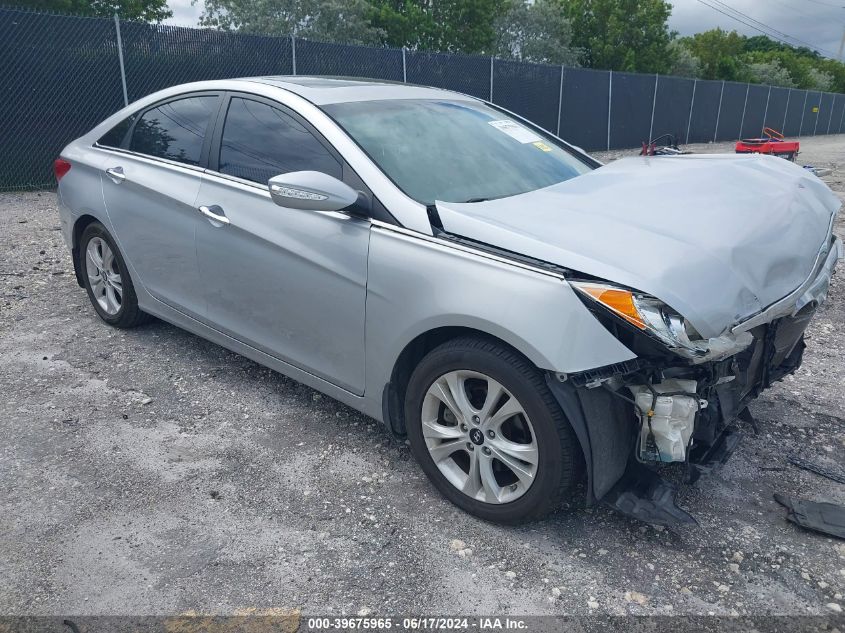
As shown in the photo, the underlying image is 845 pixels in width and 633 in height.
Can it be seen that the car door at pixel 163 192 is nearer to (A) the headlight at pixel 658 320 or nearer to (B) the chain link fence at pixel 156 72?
(A) the headlight at pixel 658 320

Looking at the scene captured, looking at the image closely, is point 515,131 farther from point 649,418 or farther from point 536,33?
point 536,33

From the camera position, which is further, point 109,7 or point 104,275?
point 109,7

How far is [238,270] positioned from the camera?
3475 mm

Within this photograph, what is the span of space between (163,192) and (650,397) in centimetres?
283

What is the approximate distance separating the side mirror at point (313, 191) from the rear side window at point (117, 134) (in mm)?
2011

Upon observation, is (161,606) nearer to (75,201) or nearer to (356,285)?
(356,285)

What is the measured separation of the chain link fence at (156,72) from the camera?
990 centimetres

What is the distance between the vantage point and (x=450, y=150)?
3340 millimetres

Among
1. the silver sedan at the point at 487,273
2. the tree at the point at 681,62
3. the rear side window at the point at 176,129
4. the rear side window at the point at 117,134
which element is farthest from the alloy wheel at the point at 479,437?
the tree at the point at 681,62

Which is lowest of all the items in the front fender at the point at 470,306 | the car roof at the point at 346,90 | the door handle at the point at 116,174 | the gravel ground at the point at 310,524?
the gravel ground at the point at 310,524

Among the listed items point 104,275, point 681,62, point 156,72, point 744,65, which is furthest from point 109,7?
point 744,65

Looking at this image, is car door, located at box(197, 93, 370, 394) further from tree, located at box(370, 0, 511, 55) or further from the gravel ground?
→ tree, located at box(370, 0, 511, 55)

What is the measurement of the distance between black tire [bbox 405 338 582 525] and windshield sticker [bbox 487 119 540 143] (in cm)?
157

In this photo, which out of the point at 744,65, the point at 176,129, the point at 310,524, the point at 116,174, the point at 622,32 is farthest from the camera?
the point at 744,65
